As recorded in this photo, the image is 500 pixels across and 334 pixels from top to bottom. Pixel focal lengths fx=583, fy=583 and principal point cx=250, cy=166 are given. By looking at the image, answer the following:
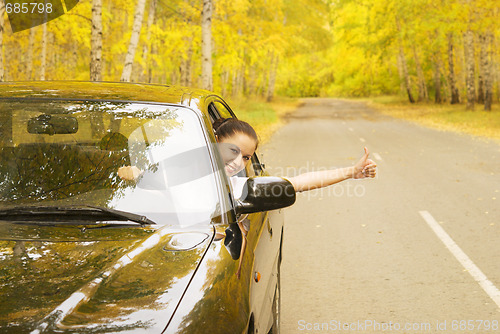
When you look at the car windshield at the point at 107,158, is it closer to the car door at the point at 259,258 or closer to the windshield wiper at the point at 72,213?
the windshield wiper at the point at 72,213

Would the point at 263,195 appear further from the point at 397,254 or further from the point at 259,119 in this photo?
the point at 259,119

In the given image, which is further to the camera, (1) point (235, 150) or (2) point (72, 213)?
(1) point (235, 150)

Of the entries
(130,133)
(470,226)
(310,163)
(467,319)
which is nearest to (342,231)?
(470,226)

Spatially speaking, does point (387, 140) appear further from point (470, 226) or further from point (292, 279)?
point (292, 279)

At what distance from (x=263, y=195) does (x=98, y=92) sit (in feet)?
3.94

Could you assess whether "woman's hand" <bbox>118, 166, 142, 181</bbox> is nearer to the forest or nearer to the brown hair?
the brown hair

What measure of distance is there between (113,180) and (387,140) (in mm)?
19341

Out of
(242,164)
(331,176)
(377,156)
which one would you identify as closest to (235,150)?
(242,164)

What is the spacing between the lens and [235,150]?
3.45 m

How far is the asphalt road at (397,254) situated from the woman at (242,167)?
161 cm

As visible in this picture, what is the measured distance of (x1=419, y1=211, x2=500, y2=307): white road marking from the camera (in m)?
5.37

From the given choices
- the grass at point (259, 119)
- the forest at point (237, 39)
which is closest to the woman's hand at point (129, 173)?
the forest at point (237, 39)

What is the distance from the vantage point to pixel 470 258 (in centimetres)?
641

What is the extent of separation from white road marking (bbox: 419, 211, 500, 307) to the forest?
9.27m
